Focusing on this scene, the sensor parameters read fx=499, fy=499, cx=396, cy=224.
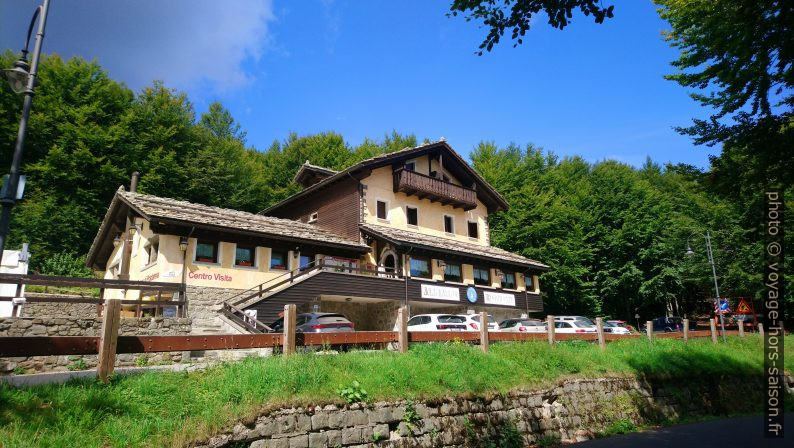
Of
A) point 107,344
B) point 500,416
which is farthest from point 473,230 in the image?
point 107,344

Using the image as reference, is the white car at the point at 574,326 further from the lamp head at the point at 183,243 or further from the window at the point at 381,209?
the lamp head at the point at 183,243

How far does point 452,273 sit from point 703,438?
18402 mm

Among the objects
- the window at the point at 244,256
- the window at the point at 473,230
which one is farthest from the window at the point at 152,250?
the window at the point at 473,230

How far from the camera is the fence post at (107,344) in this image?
7.27m

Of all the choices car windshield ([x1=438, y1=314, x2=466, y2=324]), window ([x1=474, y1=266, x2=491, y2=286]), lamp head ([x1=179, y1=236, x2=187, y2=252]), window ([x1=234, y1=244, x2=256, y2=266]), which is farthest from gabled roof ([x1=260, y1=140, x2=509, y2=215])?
car windshield ([x1=438, y1=314, x2=466, y2=324])

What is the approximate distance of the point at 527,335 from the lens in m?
14.1

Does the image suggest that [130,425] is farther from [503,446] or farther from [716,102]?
[716,102]

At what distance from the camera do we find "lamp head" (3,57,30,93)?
28.9ft

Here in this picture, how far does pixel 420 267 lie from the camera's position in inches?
1087

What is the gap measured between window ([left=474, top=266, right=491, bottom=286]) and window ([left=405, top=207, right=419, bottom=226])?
463 centimetres

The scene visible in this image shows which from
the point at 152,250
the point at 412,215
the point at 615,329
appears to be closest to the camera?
the point at 152,250

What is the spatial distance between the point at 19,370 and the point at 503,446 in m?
11.2

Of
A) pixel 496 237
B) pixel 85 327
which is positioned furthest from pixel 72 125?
pixel 496 237

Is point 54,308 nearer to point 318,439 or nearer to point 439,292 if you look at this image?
point 439,292
